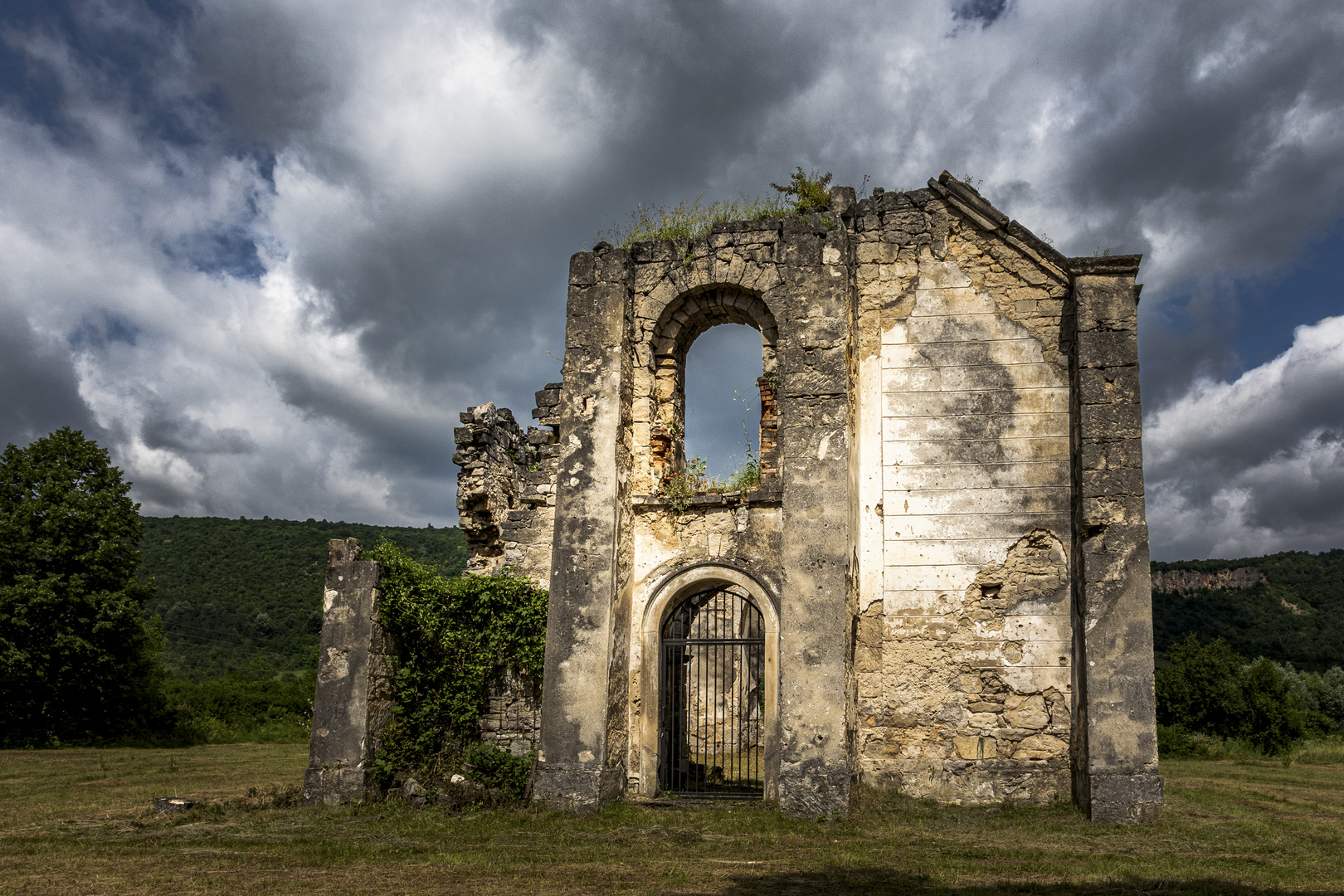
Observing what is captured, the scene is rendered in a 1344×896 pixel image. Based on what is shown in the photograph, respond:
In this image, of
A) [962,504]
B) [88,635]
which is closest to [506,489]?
[962,504]

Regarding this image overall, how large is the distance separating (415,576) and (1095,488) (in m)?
8.39

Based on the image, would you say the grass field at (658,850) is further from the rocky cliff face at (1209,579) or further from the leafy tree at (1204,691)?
the rocky cliff face at (1209,579)

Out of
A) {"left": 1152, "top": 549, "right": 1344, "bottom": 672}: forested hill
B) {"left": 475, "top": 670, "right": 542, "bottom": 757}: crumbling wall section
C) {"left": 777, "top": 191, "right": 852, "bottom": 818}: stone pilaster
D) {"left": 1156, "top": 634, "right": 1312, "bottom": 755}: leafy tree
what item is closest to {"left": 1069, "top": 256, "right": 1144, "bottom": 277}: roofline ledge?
{"left": 777, "top": 191, "right": 852, "bottom": 818}: stone pilaster

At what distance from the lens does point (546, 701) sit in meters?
9.96

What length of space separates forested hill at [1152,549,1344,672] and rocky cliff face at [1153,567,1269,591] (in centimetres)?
10

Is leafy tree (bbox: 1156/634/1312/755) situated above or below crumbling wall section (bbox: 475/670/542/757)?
below

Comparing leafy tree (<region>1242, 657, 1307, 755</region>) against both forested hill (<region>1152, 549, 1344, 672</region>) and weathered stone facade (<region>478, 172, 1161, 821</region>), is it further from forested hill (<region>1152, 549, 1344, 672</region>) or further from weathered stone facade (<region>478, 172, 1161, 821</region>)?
weathered stone facade (<region>478, 172, 1161, 821</region>)

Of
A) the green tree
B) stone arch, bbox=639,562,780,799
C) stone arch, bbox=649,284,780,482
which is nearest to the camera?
stone arch, bbox=639,562,780,799

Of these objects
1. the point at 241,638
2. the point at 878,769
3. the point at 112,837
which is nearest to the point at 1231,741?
the point at 878,769

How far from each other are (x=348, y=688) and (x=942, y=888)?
7.31 metres

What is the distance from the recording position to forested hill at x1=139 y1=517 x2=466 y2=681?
3297cm

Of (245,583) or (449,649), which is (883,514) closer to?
(449,649)

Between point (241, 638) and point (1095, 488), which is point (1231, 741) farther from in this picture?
point (241, 638)

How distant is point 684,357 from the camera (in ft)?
39.0
